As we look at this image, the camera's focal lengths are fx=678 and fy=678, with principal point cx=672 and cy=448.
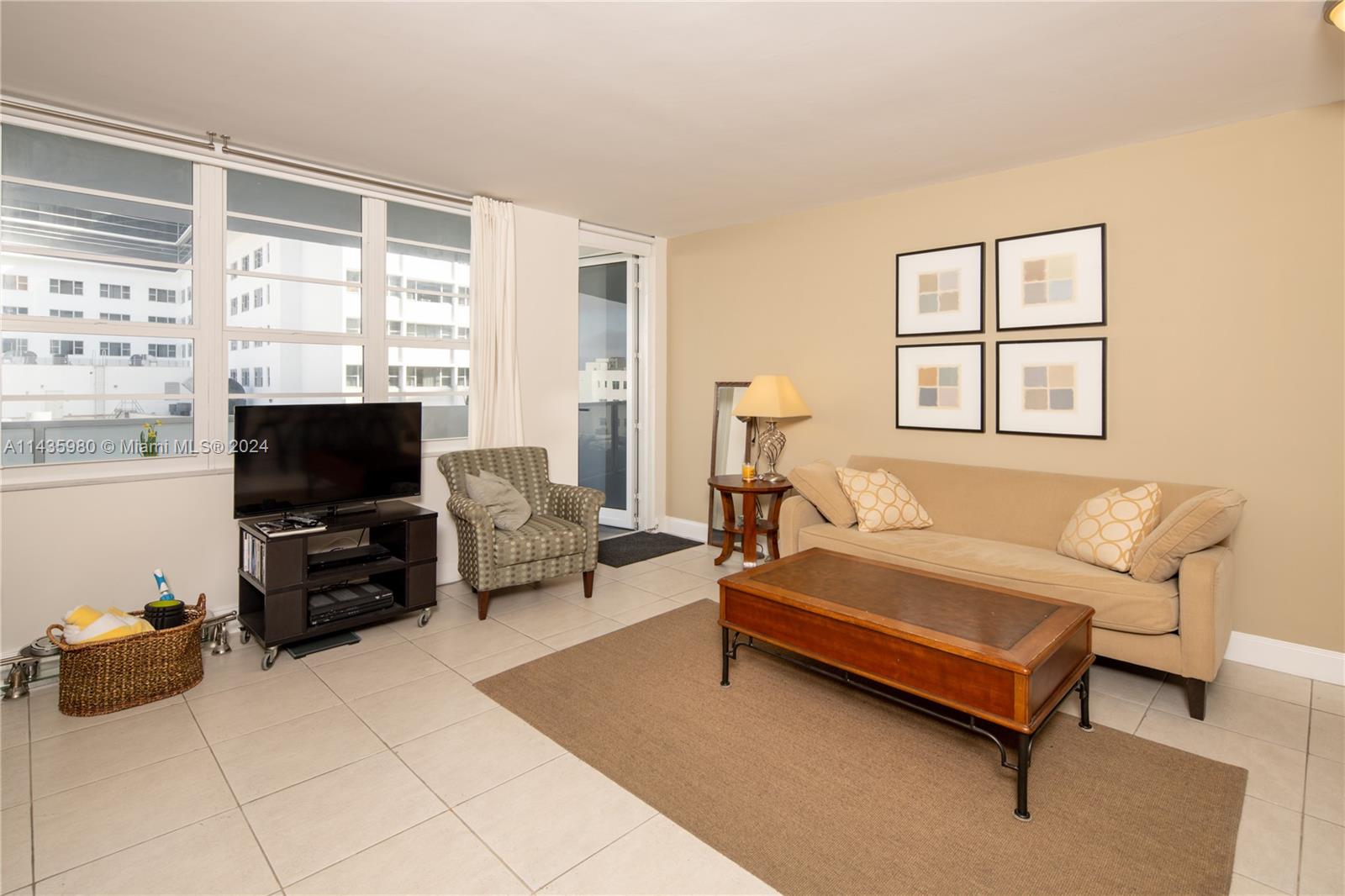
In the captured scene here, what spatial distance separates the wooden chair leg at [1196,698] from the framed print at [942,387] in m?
1.81

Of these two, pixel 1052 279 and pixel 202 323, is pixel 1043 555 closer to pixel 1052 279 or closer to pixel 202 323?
pixel 1052 279

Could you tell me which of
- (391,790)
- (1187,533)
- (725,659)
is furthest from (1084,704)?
(391,790)

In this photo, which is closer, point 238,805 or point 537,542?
point 238,805

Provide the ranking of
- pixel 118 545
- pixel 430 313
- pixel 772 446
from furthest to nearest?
pixel 772 446
pixel 430 313
pixel 118 545

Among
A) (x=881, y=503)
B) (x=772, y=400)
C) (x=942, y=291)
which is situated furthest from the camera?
(x=772, y=400)

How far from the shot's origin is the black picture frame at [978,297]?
4.14m

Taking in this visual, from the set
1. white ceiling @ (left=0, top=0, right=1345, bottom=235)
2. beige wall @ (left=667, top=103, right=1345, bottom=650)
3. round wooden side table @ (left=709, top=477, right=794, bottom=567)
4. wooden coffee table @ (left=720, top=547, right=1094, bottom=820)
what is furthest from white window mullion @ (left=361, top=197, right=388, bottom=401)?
beige wall @ (left=667, top=103, right=1345, bottom=650)

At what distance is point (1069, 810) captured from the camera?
2156 mm

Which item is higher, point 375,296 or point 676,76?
point 676,76

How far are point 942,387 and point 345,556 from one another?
368 centimetres

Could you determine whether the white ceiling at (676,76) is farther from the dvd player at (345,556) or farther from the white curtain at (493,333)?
the dvd player at (345,556)

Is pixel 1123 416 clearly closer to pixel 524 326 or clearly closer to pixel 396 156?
pixel 524 326

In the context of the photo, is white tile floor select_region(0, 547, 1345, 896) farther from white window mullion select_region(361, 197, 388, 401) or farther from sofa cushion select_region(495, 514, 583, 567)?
white window mullion select_region(361, 197, 388, 401)

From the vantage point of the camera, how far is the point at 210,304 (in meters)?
3.56
